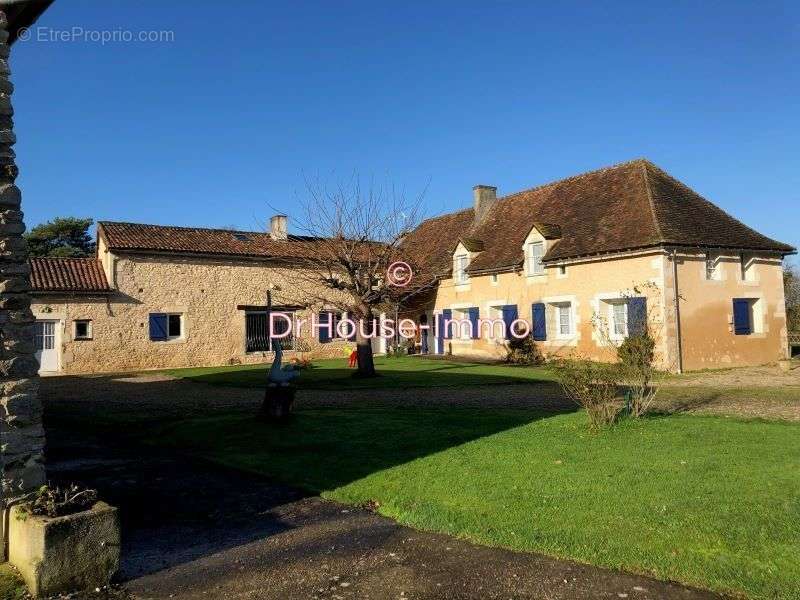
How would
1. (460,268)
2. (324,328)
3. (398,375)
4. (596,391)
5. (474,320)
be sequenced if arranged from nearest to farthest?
(596,391), (398,375), (474,320), (460,268), (324,328)

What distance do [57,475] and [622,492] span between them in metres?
6.02

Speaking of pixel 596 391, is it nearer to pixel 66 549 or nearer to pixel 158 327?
pixel 66 549

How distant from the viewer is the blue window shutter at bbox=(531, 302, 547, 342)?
22031 millimetres

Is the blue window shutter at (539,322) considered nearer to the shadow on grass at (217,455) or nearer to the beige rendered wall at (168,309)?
the beige rendered wall at (168,309)

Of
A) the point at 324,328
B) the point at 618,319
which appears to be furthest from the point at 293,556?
the point at 324,328

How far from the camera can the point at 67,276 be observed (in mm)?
22562

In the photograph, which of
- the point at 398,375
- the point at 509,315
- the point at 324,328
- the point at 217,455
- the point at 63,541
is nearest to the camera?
the point at 63,541

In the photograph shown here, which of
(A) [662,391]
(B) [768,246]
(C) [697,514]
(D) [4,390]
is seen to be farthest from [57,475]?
(B) [768,246]

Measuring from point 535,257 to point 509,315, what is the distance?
2.43m

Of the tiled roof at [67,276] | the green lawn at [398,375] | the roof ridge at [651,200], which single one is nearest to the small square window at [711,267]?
the roof ridge at [651,200]

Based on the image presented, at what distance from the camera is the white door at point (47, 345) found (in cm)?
2167

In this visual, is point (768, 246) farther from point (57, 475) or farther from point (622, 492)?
point (57, 475)

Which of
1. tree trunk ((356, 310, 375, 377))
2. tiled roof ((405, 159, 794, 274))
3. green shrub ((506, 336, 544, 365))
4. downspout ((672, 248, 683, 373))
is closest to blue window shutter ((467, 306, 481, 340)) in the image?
tiled roof ((405, 159, 794, 274))

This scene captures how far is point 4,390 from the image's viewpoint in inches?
172
